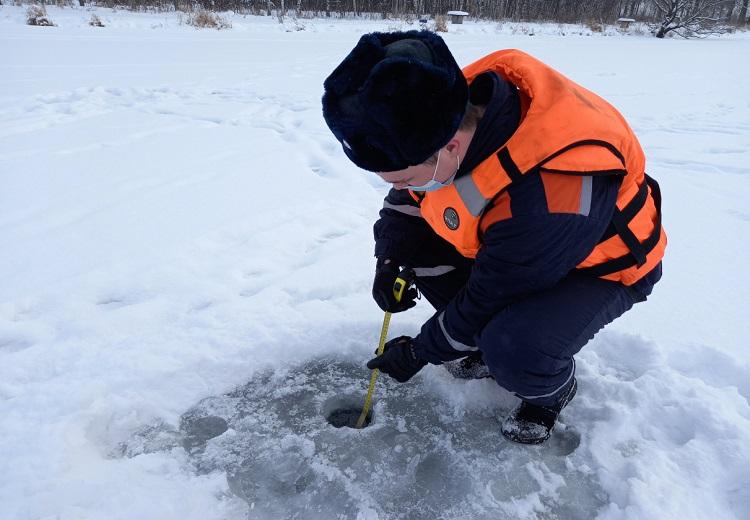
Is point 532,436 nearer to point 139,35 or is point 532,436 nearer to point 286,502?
point 286,502

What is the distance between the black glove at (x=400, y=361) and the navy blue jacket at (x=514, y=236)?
0.19m

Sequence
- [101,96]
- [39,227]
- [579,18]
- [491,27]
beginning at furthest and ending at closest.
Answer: [579,18] < [491,27] < [101,96] < [39,227]

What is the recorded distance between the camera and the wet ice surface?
1353 millimetres

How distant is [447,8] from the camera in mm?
26391

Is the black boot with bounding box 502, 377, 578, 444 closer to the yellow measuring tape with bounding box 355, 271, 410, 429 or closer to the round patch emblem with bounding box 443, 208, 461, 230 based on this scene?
the yellow measuring tape with bounding box 355, 271, 410, 429

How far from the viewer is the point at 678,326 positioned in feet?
6.47

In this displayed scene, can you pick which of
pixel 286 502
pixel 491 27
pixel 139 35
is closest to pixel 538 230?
pixel 286 502

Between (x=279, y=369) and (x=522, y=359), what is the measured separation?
87cm

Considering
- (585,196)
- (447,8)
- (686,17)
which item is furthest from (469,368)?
(447,8)

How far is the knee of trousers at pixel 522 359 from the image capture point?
4.34 ft

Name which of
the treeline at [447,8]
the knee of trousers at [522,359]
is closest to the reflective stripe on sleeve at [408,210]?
the knee of trousers at [522,359]

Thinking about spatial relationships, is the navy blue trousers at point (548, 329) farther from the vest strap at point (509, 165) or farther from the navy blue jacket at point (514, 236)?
the vest strap at point (509, 165)

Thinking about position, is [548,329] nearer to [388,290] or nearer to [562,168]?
[562,168]

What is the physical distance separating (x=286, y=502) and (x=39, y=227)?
2.12 meters
